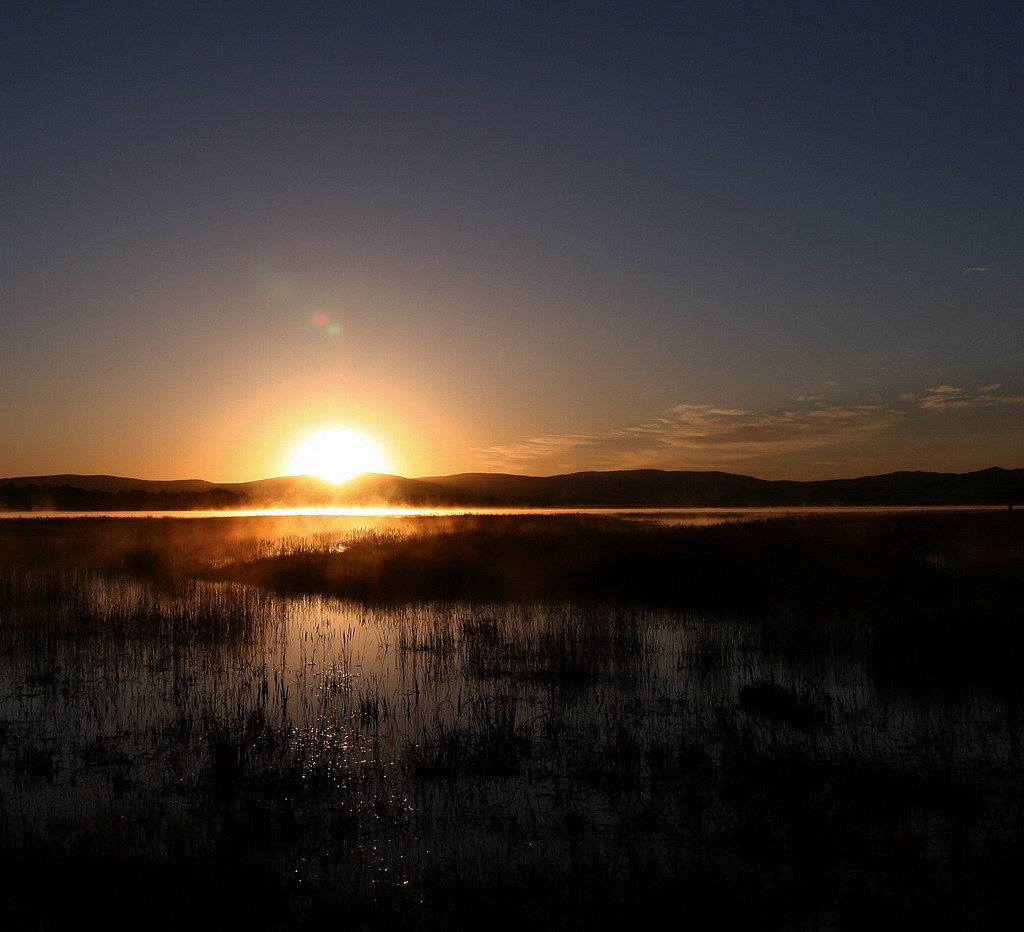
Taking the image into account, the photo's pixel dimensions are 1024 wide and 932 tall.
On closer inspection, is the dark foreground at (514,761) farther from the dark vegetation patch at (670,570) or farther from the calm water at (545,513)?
the calm water at (545,513)

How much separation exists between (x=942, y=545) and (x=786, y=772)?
2793 centimetres

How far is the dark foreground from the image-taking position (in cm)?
546

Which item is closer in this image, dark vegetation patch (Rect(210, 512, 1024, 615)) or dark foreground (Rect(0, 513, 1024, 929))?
dark foreground (Rect(0, 513, 1024, 929))

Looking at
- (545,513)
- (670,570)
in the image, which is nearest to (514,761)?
(670,570)

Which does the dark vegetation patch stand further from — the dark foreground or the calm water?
the calm water

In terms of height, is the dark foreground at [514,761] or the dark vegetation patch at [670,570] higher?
the dark vegetation patch at [670,570]

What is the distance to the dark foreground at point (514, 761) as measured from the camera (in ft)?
17.9

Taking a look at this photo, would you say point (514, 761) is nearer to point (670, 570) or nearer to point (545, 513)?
point (670, 570)

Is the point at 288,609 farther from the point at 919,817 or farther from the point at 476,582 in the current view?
the point at 919,817

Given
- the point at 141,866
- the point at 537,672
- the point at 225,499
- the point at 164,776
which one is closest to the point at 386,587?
the point at 537,672

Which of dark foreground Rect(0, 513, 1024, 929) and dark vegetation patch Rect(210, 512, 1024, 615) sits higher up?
dark vegetation patch Rect(210, 512, 1024, 615)

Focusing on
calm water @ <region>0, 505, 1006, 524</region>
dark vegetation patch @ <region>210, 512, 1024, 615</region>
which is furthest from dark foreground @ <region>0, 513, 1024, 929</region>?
calm water @ <region>0, 505, 1006, 524</region>

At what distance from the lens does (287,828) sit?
21.7ft

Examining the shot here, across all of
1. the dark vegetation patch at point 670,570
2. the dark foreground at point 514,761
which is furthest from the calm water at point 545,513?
the dark foreground at point 514,761
